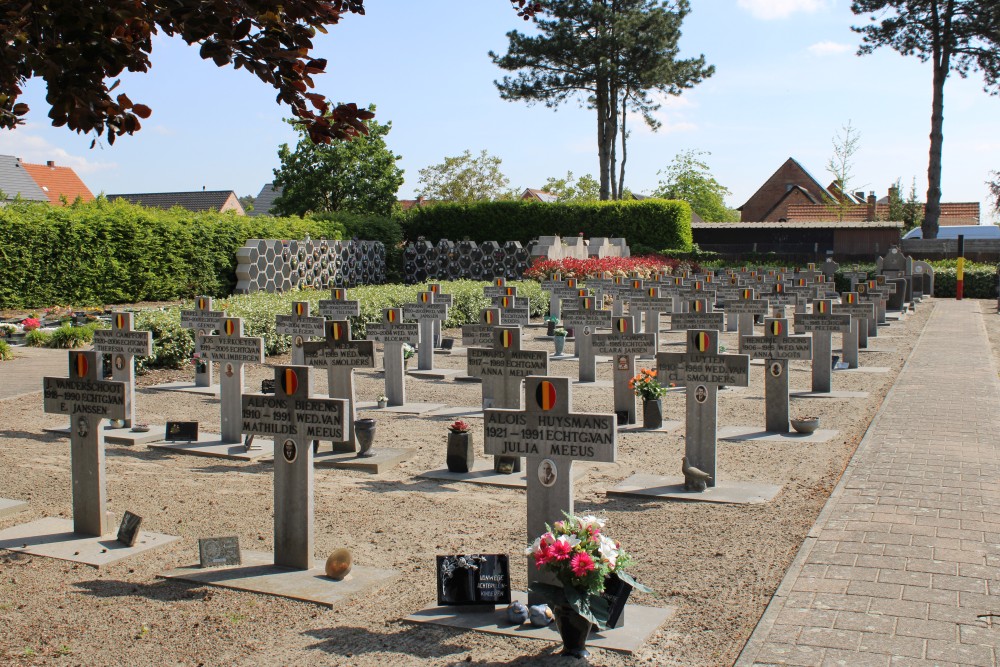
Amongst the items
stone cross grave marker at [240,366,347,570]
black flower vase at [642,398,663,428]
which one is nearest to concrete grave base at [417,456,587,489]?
black flower vase at [642,398,663,428]

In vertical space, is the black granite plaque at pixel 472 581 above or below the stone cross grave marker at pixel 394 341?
below

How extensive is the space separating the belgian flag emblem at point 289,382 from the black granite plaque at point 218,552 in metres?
0.97

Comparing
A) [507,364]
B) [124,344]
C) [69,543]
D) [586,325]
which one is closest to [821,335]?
[586,325]

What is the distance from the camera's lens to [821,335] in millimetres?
14062

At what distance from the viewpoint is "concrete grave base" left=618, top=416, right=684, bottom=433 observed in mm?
11297

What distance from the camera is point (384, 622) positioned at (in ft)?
17.2

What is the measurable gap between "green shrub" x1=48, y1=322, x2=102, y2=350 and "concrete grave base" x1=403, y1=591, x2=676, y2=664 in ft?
47.1

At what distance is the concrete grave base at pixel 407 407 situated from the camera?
1275 cm

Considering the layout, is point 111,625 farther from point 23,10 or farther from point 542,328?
point 542,328

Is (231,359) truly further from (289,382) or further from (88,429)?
(289,382)

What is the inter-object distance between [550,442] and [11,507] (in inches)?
180

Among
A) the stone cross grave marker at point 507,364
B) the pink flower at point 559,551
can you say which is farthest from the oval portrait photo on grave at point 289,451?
the stone cross grave marker at point 507,364

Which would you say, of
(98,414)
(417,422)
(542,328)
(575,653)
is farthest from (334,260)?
(575,653)

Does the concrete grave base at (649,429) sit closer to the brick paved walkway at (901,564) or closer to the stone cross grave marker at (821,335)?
the brick paved walkway at (901,564)
